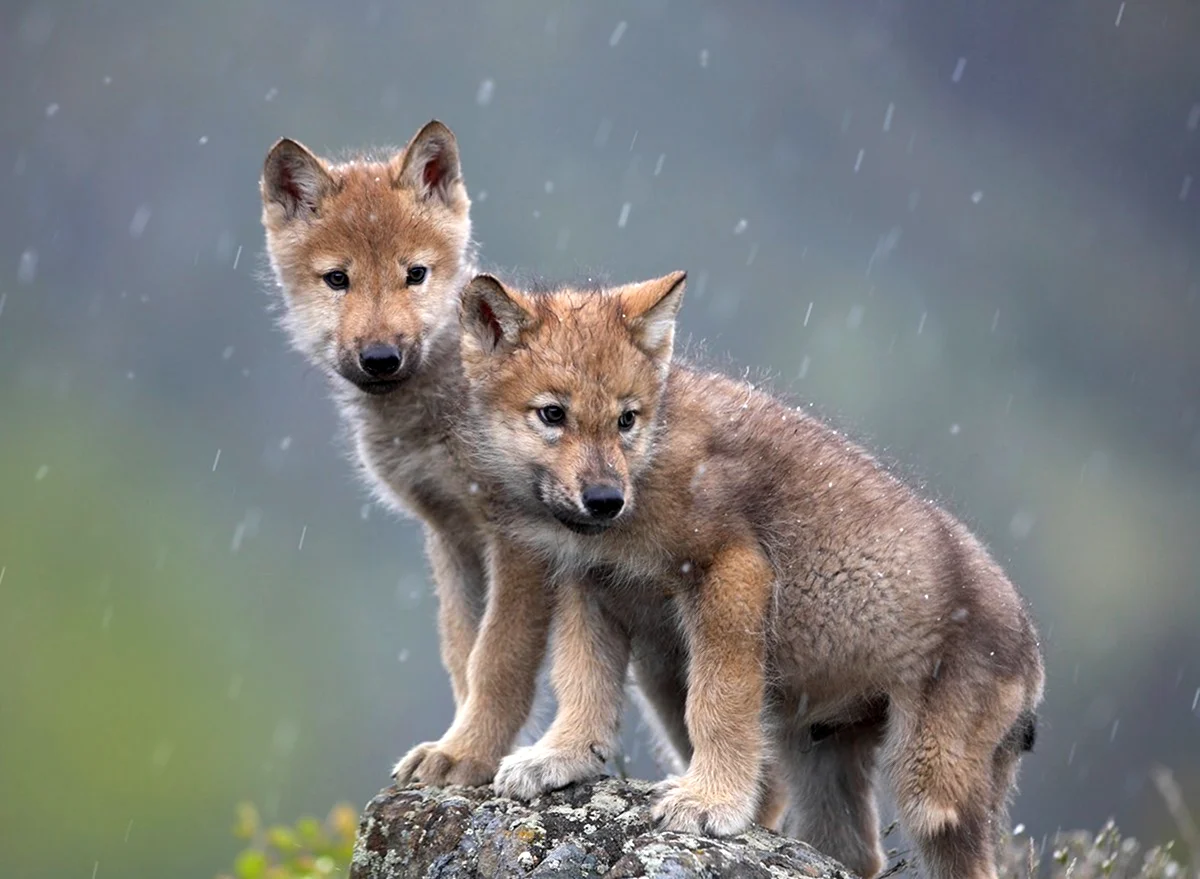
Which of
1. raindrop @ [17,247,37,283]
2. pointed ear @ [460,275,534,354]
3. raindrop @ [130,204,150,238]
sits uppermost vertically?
pointed ear @ [460,275,534,354]

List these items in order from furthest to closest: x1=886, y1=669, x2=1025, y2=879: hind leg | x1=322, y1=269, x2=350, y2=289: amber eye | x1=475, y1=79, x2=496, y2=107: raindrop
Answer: x1=475, y1=79, x2=496, y2=107: raindrop < x1=322, y1=269, x2=350, y2=289: amber eye < x1=886, y1=669, x2=1025, y2=879: hind leg

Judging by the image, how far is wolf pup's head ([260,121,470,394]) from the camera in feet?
23.7

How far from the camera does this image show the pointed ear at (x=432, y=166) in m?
7.79

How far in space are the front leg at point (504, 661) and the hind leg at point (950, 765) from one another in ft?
4.74

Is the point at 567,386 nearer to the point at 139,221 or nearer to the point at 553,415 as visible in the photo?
the point at 553,415

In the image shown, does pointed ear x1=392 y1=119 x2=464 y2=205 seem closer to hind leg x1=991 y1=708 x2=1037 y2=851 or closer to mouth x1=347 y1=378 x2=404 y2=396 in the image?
mouth x1=347 y1=378 x2=404 y2=396

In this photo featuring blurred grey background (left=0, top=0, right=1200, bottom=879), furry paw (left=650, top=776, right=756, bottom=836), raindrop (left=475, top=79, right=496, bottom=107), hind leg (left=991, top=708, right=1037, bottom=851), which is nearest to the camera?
furry paw (left=650, top=776, right=756, bottom=836)

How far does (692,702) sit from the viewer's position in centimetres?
643

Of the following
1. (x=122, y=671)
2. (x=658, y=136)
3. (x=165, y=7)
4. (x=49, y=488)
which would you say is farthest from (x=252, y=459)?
(x=165, y=7)

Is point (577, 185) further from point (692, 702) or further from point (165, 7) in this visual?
point (692, 702)

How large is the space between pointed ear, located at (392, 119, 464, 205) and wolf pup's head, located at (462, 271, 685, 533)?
3.93 feet

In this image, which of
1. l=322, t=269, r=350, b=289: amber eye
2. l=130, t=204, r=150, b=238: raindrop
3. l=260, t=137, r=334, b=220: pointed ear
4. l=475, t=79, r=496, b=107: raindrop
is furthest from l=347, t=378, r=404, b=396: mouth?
l=475, t=79, r=496, b=107: raindrop

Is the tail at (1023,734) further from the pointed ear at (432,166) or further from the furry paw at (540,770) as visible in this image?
the pointed ear at (432,166)

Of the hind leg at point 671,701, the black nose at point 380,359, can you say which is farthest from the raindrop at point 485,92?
the hind leg at point 671,701
